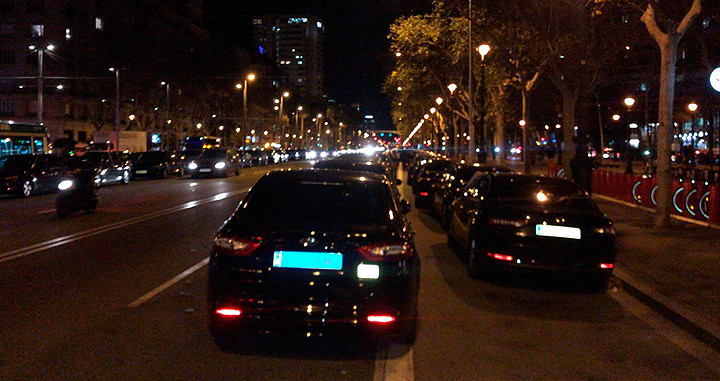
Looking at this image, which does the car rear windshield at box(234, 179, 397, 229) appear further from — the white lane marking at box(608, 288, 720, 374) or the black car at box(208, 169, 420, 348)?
the white lane marking at box(608, 288, 720, 374)

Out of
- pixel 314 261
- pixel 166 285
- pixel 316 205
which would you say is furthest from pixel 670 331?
pixel 166 285

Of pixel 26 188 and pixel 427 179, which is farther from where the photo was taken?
pixel 26 188

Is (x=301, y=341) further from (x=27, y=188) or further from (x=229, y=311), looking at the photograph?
(x=27, y=188)

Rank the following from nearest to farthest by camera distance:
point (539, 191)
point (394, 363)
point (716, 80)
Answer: point (394, 363)
point (539, 191)
point (716, 80)

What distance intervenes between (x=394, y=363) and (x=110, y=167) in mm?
30286

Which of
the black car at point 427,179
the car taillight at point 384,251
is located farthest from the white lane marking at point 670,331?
the black car at point 427,179

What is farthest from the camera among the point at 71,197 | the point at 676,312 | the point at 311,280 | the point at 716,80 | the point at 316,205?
the point at 71,197

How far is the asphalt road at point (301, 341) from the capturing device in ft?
19.0

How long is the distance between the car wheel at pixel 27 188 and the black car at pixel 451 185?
50.7 ft

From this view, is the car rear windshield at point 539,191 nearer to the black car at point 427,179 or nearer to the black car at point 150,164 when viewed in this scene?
the black car at point 427,179

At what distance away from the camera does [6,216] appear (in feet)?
60.6

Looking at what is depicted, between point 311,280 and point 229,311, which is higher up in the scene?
point 311,280

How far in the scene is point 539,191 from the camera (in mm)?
10195

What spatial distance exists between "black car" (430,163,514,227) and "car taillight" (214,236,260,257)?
894cm
